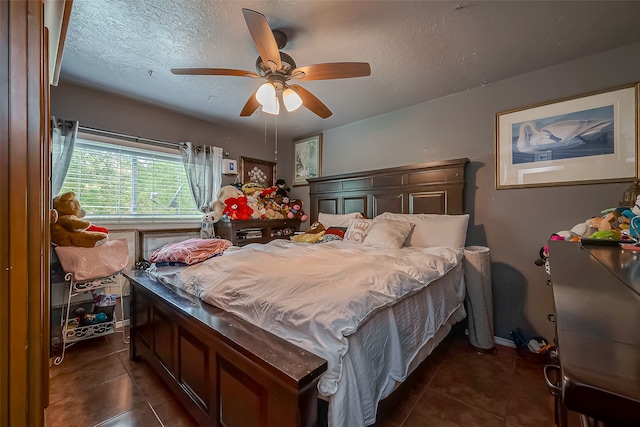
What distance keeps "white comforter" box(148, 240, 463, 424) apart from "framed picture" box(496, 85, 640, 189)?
122 centimetres

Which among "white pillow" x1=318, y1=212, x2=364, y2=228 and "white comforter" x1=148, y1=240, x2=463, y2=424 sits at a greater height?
"white pillow" x1=318, y1=212, x2=364, y2=228

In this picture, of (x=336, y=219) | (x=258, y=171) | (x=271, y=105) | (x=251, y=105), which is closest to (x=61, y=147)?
(x=251, y=105)

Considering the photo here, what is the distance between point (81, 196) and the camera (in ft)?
8.41

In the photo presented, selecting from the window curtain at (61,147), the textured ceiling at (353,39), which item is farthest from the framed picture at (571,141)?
the window curtain at (61,147)

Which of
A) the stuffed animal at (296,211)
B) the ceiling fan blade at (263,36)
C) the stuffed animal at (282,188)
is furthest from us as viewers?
the stuffed animal at (282,188)

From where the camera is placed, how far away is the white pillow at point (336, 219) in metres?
3.18

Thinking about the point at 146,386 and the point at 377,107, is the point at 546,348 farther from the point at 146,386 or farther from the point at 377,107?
the point at 146,386

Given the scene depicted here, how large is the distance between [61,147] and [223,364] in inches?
105

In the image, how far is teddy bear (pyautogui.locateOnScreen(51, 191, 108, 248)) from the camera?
81.6 inches

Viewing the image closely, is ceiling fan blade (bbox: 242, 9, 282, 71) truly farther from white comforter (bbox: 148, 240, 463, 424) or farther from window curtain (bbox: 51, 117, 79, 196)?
window curtain (bbox: 51, 117, 79, 196)

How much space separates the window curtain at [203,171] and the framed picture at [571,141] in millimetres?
3272

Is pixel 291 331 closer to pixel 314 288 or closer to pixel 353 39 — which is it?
pixel 314 288

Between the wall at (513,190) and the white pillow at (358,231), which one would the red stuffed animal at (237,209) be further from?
the wall at (513,190)

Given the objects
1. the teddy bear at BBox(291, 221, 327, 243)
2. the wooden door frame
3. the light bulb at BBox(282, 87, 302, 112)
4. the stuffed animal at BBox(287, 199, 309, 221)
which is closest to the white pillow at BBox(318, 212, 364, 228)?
the teddy bear at BBox(291, 221, 327, 243)
